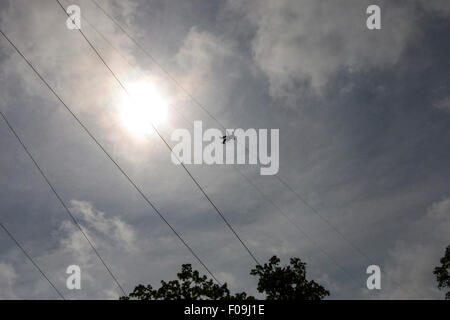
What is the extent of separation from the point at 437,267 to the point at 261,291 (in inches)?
600

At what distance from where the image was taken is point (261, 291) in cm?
2091

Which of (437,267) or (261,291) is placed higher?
(437,267)

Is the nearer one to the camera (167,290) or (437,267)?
(167,290)
